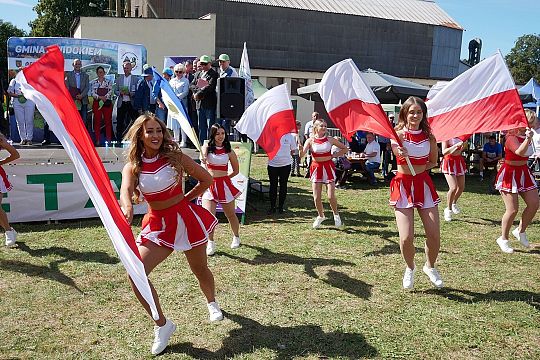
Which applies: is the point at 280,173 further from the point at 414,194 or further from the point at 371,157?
the point at 371,157

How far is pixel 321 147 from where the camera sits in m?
7.63

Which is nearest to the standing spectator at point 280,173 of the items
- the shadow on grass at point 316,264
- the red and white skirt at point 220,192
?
the shadow on grass at point 316,264

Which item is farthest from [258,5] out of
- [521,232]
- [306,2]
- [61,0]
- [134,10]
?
[521,232]

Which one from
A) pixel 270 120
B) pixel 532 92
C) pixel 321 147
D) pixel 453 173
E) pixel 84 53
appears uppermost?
pixel 84 53

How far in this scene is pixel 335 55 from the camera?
122ft

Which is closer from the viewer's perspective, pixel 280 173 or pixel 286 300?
pixel 286 300

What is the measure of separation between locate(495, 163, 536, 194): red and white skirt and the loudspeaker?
4354mm

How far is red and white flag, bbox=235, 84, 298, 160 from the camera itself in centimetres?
706

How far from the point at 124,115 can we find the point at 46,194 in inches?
222

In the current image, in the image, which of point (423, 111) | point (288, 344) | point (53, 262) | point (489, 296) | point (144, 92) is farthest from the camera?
point (144, 92)

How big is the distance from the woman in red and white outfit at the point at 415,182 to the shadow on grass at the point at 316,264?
63cm

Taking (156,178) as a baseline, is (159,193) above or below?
below

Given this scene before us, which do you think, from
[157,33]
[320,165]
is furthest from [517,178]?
[157,33]

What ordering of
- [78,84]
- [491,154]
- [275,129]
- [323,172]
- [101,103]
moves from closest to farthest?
[275,129], [323,172], [78,84], [101,103], [491,154]
